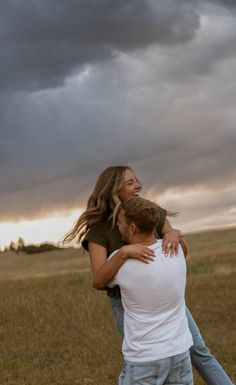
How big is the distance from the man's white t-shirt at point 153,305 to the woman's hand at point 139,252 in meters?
0.03

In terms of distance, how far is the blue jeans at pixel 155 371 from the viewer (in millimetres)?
4750

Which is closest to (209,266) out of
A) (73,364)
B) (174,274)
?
(73,364)

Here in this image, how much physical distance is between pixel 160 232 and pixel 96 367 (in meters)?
5.12

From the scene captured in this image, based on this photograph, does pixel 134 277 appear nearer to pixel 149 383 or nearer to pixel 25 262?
pixel 149 383

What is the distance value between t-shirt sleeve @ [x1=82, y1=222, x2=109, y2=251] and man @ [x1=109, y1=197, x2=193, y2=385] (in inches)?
35.2

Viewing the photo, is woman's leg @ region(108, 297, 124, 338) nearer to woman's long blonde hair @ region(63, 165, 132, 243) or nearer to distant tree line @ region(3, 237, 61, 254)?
woman's long blonde hair @ region(63, 165, 132, 243)

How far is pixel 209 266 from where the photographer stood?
99.8ft

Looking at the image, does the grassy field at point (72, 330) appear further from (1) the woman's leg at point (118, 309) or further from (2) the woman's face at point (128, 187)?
(2) the woman's face at point (128, 187)

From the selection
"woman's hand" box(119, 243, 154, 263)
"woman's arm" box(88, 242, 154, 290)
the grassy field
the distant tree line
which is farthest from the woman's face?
the distant tree line

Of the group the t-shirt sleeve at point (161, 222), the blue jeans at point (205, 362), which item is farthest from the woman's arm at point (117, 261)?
the blue jeans at point (205, 362)

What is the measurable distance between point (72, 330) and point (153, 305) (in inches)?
389

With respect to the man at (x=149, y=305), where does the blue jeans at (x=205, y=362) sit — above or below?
below

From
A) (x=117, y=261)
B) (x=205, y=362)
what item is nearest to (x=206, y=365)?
(x=205, y=362)

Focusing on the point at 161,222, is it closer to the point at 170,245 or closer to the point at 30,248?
the point at 170,245
